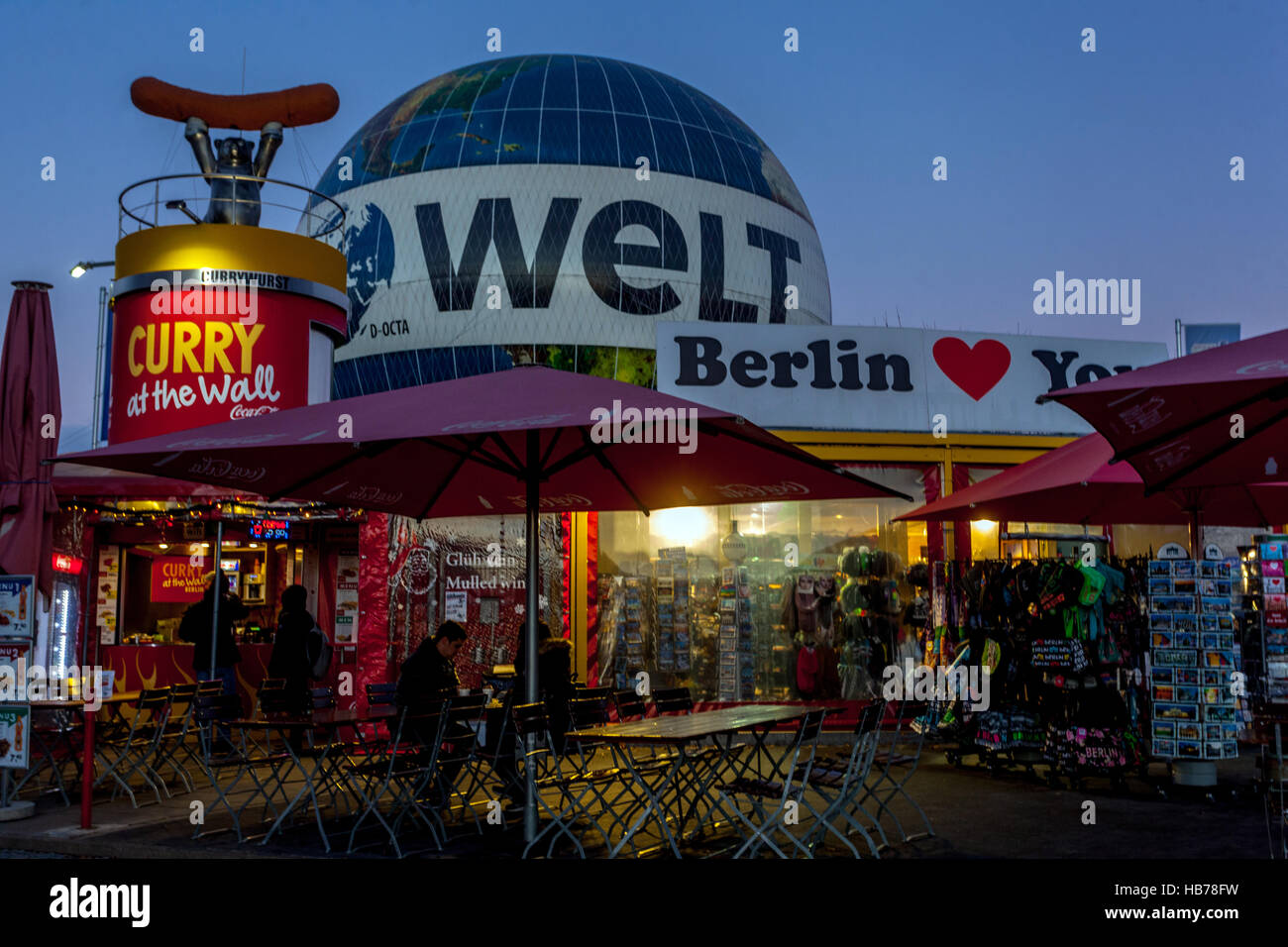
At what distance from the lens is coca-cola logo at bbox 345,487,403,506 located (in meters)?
8.86

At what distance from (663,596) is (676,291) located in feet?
23.0

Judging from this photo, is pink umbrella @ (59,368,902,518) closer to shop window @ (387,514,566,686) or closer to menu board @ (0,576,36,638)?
menu board @ (0,576,36,638)

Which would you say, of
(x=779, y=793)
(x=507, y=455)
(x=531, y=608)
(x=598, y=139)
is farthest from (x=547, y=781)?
(x=598, y=139)

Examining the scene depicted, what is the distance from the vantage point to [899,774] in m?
11.5

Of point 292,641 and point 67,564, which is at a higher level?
point 67,564

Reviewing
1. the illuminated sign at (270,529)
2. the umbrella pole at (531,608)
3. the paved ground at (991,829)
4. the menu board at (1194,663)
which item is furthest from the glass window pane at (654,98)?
the umbrella pole at (531,608)

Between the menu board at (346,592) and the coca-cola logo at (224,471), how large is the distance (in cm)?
904

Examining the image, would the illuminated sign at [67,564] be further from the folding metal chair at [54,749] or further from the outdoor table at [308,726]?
the outdoor table at [308,726]

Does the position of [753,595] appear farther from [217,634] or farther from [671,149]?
[671,149]

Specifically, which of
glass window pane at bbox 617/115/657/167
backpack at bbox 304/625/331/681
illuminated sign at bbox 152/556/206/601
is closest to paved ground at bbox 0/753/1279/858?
backpack at bbox 304/625/331/681

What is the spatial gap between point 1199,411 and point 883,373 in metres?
8.48

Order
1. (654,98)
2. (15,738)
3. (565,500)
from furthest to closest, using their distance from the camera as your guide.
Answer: (654,98), (565,500), (15,738)

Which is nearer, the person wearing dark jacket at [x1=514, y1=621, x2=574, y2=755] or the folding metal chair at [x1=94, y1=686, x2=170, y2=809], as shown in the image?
the folding metal chair at [x1=94, y1=686, x2=170, y2=809]

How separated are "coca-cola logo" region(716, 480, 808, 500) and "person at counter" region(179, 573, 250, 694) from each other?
6.58 metres
